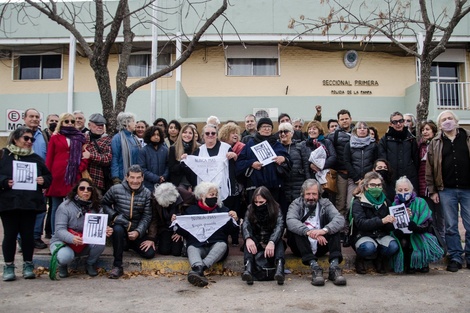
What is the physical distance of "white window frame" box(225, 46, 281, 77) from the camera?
53.7 feet

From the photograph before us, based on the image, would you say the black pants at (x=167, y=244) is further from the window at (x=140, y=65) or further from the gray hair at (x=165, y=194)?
the window at (x=140, y=65)

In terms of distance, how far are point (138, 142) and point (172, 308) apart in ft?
11.4

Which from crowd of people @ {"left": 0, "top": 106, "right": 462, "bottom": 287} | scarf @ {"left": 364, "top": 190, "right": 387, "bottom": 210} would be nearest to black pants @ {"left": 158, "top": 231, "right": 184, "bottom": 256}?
crowd of people @ {"left": 0, "top": 106, "right": 462, "bottom": 287}

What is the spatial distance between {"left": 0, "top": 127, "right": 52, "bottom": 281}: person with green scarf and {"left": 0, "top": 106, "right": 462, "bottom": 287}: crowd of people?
0.6 inches

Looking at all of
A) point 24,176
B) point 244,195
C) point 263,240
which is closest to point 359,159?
point 244,195

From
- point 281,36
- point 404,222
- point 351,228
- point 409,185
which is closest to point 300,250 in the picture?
point 351,228

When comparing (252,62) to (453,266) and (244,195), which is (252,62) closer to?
(244,195)

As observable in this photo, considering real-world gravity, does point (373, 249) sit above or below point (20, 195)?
below

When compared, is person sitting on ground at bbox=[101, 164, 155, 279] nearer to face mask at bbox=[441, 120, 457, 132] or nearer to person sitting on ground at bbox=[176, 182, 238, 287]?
person sitting on ground at bbox=[176, 182, 238, 287]

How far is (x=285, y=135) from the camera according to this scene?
7152 millimetres

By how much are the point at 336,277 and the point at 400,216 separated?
1351 millimetres

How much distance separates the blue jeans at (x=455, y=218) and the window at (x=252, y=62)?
35.8 feet

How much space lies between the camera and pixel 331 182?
7.43 m

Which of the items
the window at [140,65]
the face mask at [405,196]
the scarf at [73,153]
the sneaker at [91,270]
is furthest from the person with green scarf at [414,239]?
the window at [140,65]
